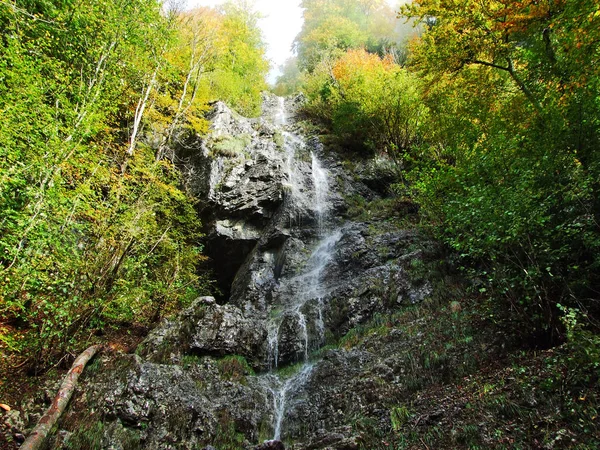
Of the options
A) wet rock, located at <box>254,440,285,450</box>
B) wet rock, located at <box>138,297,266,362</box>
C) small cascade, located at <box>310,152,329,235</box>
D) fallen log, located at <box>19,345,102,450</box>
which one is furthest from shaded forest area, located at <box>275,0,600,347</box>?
fallen log, located at <box>19,345,102,450</box>

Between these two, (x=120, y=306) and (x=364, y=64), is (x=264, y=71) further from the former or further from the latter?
(x=120, y=306)

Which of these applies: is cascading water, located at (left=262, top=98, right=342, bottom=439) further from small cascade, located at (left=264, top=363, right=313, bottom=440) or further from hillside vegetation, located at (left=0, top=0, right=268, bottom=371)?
hillside vegetation, located at (left=0, top=0, right=268, bottom=371)

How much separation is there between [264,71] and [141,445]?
2703 cm

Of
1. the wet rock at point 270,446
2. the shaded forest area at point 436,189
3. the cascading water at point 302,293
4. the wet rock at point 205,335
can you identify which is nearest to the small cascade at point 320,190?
the cascading water at point 302,293

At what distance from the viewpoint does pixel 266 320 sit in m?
11.4

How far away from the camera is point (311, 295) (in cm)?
1180

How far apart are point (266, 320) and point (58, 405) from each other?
6.42 metres

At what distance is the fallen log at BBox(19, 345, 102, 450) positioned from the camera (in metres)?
5.09

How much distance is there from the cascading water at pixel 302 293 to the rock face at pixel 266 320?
5cm

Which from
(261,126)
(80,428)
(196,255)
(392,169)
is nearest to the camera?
(80,428)

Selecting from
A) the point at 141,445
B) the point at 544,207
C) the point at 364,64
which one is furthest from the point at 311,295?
the point at 364,64

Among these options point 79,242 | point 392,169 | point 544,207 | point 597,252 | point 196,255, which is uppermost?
point 392,169

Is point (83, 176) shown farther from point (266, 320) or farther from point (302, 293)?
point (302, 293)

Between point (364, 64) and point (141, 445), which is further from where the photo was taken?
point (364, 64)
